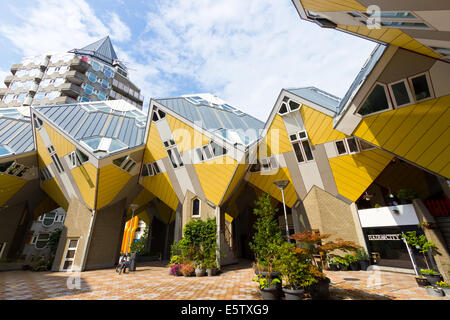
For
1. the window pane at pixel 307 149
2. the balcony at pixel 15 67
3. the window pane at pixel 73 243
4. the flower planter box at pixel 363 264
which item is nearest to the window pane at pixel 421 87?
the window pane at pixel 307 149

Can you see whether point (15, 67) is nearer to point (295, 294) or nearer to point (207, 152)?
point (207, 152)

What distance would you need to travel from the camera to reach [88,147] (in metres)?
17.2

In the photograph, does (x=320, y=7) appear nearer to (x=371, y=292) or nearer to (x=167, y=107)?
(x=371, y=292)

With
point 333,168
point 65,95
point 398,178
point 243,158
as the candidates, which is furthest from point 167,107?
point 65,95

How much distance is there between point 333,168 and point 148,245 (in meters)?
28.7

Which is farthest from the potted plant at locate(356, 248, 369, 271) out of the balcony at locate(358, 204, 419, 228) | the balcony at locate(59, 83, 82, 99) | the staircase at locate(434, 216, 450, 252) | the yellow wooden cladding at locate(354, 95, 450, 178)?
the balcony at locate(59, 83, 82, 99)

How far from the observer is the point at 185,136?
18.1 m

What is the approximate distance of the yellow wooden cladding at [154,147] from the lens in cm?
1949

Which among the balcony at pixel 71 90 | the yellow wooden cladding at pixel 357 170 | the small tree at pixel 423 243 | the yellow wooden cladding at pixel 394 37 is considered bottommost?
the small tree at pixel 423 243

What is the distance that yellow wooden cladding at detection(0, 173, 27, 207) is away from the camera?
1971 centimetres

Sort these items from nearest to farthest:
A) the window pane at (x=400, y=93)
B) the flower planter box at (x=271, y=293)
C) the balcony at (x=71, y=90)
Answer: the flower planter box at (x=271, y=293) < the window pane at (x=400, y=93) < the balcony at (x=71, y=90)

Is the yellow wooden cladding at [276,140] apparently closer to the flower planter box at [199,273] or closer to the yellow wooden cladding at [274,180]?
the yellow wooden cladding at [274,180]

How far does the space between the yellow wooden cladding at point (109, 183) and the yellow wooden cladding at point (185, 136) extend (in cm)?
651

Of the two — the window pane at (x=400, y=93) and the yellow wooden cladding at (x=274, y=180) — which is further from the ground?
the window pane at (x=400, y=93)
